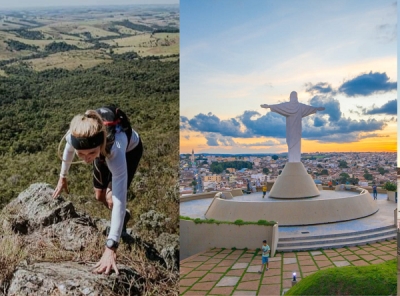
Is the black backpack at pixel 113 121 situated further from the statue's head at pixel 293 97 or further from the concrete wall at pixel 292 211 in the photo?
the statue's head at pixel 293 97

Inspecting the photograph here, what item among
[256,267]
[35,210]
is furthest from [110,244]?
[256,267]

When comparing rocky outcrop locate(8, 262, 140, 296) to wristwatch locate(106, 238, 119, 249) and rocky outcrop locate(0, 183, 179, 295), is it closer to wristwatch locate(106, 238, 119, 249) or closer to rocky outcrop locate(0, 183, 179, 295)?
rocky outcrop locate(0, 183, 179, 295)

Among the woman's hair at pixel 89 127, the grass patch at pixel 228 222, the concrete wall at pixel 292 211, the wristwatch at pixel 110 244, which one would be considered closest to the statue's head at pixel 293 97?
the concrete wall at pixel 292 211

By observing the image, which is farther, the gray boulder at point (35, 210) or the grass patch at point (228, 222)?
the grass patch at point (228, 222)

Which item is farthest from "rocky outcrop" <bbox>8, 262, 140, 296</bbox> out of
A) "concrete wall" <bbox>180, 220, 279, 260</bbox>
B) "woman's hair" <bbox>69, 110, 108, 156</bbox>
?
"concrete wall" <bbox>180, 220, 279, 260</bbox>

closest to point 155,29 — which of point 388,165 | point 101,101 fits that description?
point 101,101

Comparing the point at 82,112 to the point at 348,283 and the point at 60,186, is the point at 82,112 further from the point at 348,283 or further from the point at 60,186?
the point at 348,283

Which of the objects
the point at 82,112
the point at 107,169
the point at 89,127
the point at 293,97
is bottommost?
the point at 107,169
